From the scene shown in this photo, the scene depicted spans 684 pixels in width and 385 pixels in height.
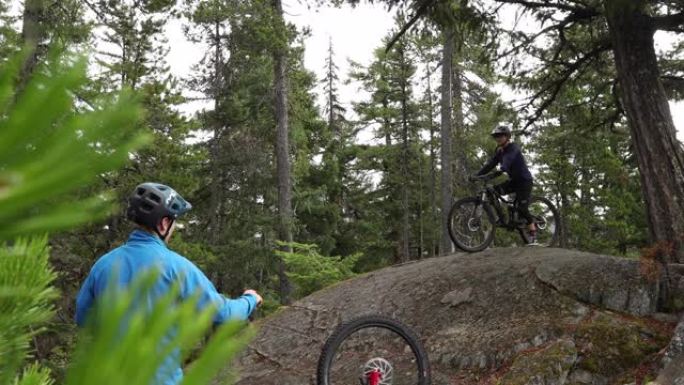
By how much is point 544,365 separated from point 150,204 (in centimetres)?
533

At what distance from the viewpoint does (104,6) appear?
10.5m

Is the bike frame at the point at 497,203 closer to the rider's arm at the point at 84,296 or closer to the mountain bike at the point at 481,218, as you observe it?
the mountain bike at the point at 481,218

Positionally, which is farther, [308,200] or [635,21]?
[308,200]

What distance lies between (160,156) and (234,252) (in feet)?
28.7

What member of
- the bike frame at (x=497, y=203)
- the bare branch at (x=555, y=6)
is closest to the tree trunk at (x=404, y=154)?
the bike frame at (x=497, y=203)

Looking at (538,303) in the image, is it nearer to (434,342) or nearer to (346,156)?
(434,342)

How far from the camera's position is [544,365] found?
650 centimetres

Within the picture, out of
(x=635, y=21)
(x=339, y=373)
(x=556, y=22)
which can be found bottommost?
(x=339, y=373)

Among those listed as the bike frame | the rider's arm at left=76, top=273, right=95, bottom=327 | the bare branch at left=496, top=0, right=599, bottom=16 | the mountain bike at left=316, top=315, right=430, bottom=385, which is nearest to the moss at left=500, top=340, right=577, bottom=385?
the mountain bike at left=316, top=315, right=430, bottom=385

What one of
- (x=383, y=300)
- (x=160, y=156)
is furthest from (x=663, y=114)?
(x=160, y=156)

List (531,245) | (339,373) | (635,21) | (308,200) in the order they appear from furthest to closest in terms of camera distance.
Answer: (308,200)
(531,245)
(635,21)
(339,373)

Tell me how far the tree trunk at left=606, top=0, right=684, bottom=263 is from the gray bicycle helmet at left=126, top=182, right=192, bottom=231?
21.8 ft

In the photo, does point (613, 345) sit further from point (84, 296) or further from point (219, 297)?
point (84, 296)

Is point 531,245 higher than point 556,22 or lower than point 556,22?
lower
